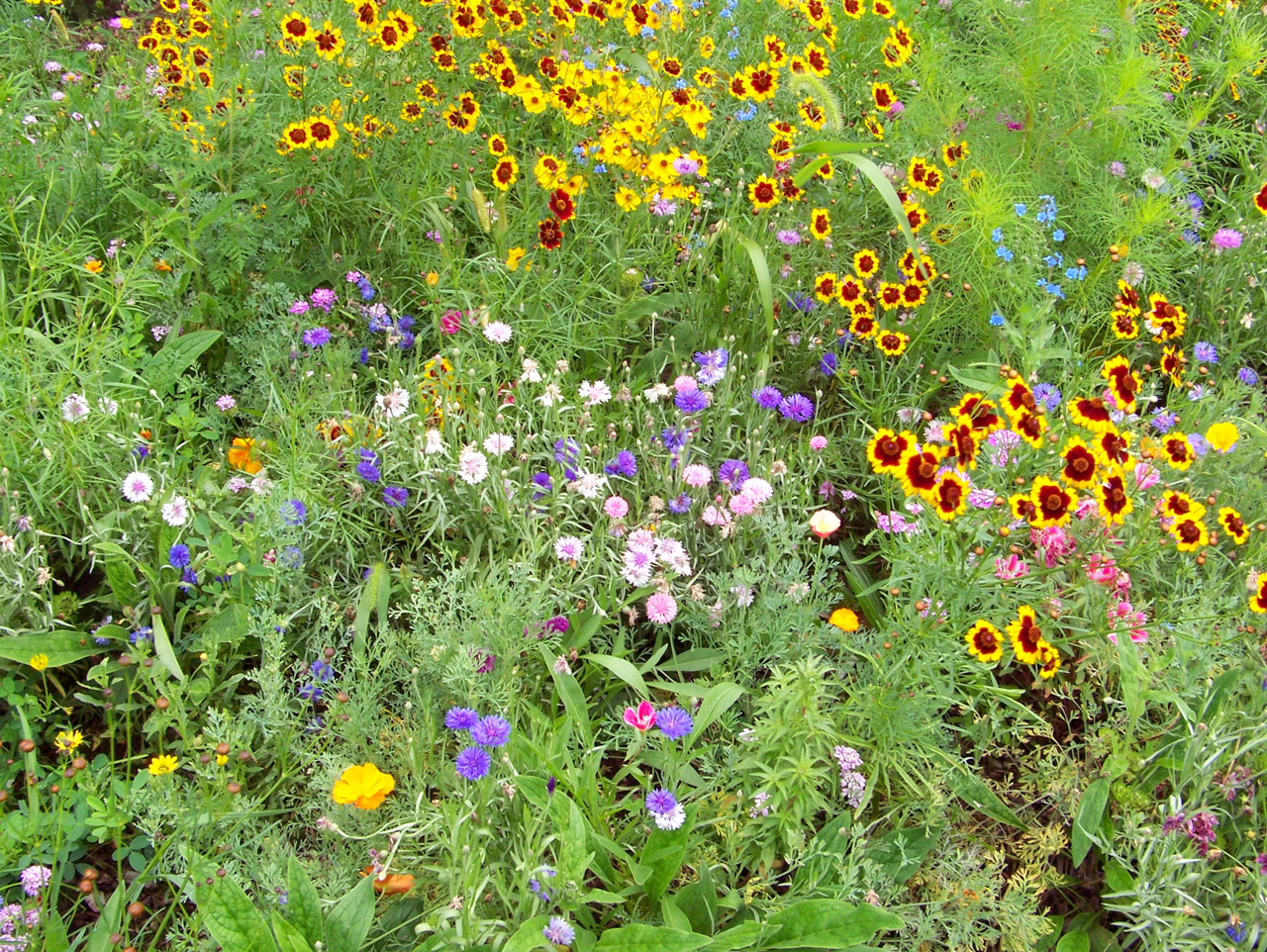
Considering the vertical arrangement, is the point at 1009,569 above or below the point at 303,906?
above

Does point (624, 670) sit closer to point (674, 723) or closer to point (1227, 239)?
point (674, 723)

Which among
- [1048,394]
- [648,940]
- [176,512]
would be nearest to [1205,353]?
[1048,394]

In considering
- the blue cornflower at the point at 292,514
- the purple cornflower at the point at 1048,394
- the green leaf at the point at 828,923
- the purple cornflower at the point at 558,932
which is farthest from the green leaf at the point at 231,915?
the purple cornflower at the point at 1048,394

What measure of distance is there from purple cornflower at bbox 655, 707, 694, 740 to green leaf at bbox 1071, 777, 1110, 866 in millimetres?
825

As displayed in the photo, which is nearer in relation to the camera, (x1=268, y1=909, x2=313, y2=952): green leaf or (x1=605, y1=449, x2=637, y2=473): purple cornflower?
(x1=268, y1=909, x2=313, y2=952): green leaf

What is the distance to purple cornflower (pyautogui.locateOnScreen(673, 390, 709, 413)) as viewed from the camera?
2.36 m

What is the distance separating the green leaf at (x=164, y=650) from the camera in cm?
195

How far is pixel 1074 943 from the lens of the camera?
1.85m

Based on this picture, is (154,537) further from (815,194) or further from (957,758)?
(815,194)

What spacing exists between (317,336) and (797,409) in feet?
4.46

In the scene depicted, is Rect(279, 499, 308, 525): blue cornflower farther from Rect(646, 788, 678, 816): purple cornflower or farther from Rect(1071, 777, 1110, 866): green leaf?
Rect(1071, 777, 1110, 866): green leaf

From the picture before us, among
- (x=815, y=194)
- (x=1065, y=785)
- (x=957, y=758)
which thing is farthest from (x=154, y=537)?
(x=815, y=194)

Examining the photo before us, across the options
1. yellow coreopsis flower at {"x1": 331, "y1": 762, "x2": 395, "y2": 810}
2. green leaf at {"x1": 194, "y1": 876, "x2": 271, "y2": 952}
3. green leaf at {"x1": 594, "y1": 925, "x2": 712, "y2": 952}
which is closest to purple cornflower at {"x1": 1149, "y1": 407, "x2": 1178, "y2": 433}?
green leaf at {"x1": 594, "y1": 925, "x2": 712, "y2": 952}

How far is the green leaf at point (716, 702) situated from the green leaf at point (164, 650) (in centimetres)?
108
